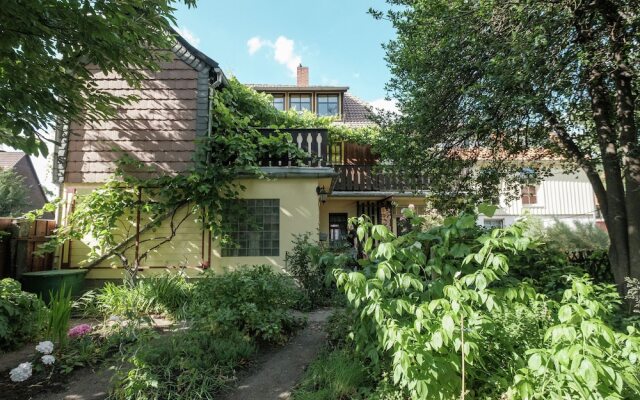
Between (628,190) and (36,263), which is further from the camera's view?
(36,263)

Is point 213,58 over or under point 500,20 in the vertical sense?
over

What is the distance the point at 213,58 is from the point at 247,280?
5.75 meters

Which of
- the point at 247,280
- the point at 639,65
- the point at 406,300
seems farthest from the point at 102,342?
the point at 639,65

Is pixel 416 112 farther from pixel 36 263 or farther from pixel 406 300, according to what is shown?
pixel 36 263

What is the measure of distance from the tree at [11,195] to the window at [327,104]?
16970 millimetres

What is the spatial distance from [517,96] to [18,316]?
21.8 ft

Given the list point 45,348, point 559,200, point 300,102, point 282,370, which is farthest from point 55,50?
point 559,200

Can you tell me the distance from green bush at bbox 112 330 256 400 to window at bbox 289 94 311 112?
622 inches

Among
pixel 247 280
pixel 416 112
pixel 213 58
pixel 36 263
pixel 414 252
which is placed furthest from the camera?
pixel 213 58

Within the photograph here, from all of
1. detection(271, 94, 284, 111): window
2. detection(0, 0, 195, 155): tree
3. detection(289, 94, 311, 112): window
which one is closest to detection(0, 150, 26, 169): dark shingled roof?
detection(271, 94, 284, 111): window

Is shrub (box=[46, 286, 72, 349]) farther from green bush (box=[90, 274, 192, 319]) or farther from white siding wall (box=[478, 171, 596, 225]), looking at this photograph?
white siding wall (box=[478, 171, 596, 225])

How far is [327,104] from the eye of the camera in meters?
18.8

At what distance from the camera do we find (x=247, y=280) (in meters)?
4.61

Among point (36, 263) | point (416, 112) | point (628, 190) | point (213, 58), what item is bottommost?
point (36, 263)
